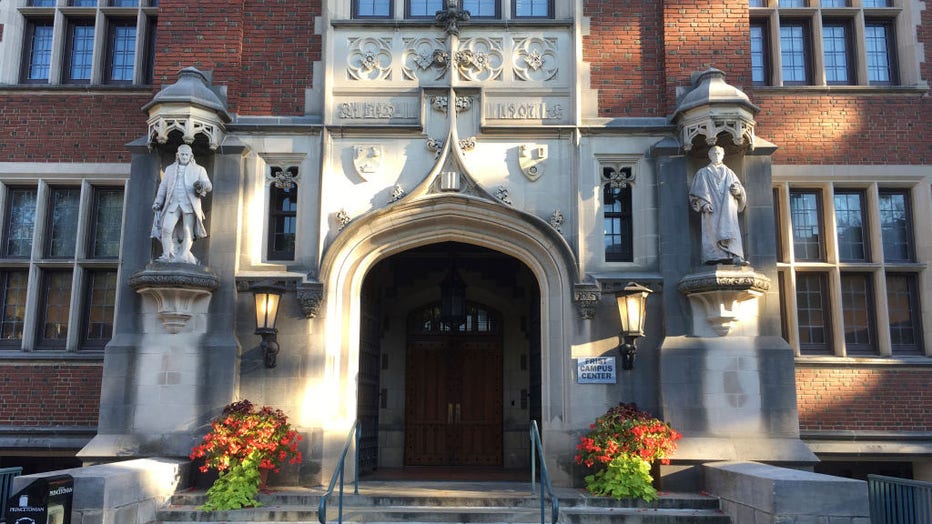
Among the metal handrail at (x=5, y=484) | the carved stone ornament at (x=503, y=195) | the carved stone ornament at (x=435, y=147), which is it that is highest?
the carved stone ornament at (x=435, y=147)

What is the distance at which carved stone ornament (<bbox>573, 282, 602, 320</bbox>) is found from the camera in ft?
33.5

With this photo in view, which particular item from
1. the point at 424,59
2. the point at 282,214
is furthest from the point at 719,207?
the point at 282,214

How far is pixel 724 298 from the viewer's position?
9.84 meters

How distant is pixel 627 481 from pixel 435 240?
3.93 meters

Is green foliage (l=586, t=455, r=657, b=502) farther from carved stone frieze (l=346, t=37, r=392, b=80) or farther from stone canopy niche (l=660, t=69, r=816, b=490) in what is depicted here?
carved stone frieze (l=346, t=37, r=392, b=80)

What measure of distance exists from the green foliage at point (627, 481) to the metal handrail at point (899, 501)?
2240 mm

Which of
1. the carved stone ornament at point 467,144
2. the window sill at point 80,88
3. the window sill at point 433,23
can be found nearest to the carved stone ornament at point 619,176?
the carved stone ornament at point 467,144

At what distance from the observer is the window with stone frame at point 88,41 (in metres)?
12.4

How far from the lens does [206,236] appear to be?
10.4 m

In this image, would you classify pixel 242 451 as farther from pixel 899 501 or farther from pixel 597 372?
pixel 899 501

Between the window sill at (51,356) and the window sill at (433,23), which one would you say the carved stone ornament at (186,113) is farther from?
the window sill at (51,356)

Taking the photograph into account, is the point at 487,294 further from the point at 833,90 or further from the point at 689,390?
the point at 833,90

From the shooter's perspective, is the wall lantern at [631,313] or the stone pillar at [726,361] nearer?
the stone pillar at [726,361]

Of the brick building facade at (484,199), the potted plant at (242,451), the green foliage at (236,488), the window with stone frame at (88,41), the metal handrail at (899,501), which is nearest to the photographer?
the metal handrail at (899,501)
